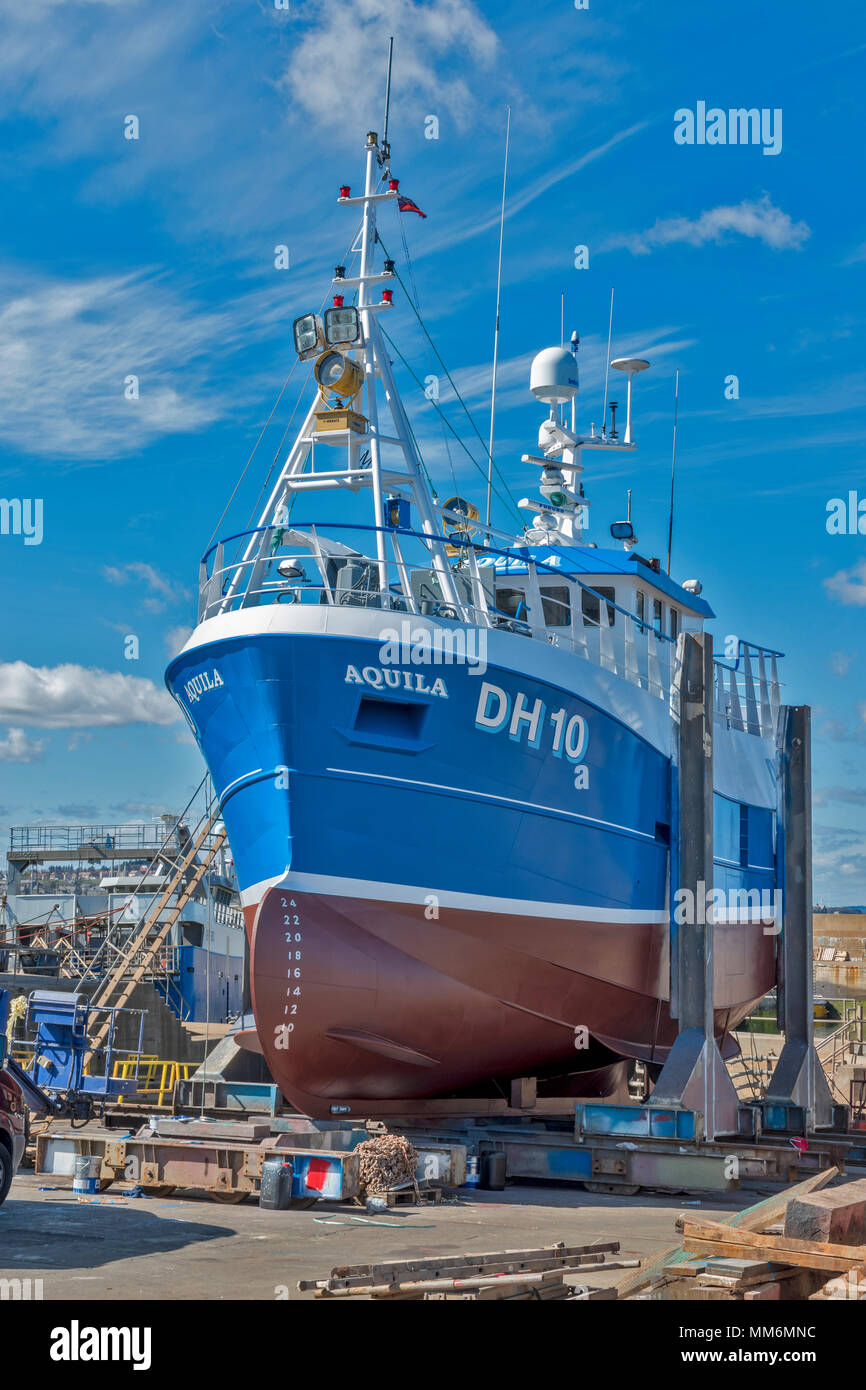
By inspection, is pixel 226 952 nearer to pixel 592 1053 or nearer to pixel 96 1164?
pixel 592 1053

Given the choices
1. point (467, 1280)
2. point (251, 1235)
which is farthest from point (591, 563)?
point (467, 1280)

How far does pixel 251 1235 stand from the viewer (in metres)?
9.62

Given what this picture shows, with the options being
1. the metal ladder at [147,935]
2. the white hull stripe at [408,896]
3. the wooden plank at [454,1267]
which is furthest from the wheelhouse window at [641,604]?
the wooden plank at [454,1267]

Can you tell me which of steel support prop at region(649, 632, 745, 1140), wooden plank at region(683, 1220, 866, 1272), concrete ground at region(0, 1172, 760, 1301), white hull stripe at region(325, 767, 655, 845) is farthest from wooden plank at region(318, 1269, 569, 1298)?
steel support prop at region(649, 632, 745, 1140)

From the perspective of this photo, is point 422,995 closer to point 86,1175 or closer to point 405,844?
point 405,844

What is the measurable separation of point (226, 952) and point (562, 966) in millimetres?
24721

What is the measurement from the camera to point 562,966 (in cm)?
1493

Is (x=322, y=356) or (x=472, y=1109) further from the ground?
(x=322, y=356)

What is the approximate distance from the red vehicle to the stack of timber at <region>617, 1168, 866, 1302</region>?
4.82 metres

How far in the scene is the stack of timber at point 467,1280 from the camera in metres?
6.98

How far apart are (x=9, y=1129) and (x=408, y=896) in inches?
187

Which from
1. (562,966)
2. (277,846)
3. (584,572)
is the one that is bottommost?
(562,966)

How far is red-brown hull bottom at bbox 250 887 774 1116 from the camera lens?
12906 mm
